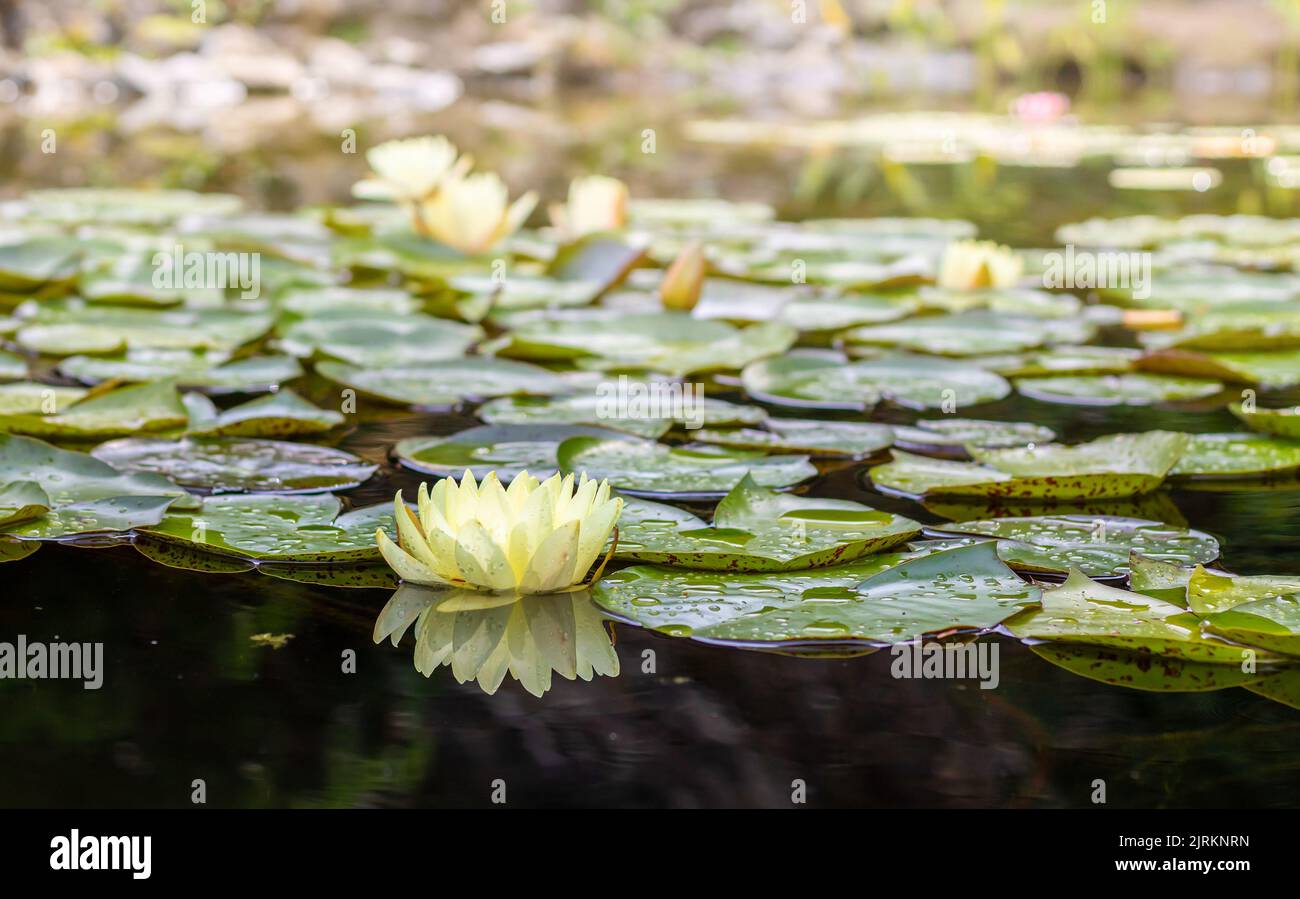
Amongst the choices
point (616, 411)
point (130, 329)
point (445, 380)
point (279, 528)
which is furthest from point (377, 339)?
point (279, 528)

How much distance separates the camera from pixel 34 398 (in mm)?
1724

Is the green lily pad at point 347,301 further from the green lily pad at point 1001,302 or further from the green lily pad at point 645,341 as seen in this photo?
the green lily pad at point 1001,302

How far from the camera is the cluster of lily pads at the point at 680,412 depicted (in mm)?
1150

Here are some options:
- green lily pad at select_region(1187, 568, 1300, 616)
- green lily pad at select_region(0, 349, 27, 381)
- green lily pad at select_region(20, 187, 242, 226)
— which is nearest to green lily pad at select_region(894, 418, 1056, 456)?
green lily pad at select_region(1187, 568, 1300, 616)

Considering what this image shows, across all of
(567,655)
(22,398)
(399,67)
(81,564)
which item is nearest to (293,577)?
(81,564)

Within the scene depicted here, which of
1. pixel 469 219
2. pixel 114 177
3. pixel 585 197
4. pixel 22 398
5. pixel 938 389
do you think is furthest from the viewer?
pixel 114 177

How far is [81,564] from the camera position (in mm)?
1263

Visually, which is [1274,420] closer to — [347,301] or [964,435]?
[964,435]

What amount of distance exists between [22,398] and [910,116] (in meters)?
8.16

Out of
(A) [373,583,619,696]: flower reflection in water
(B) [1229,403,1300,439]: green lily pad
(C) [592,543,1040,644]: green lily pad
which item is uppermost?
(B) [1229,403,1300,439]: green lily pad

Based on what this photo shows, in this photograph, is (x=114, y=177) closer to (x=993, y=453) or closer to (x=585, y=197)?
(x=585, y=197)

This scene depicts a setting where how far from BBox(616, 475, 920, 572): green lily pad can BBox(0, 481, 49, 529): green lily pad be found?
1.82ft

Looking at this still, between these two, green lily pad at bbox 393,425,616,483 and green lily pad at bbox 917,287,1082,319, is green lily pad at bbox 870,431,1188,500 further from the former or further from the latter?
green lily pad at bbox 917,287,1082,319

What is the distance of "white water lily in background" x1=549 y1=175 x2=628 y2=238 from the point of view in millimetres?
3033
